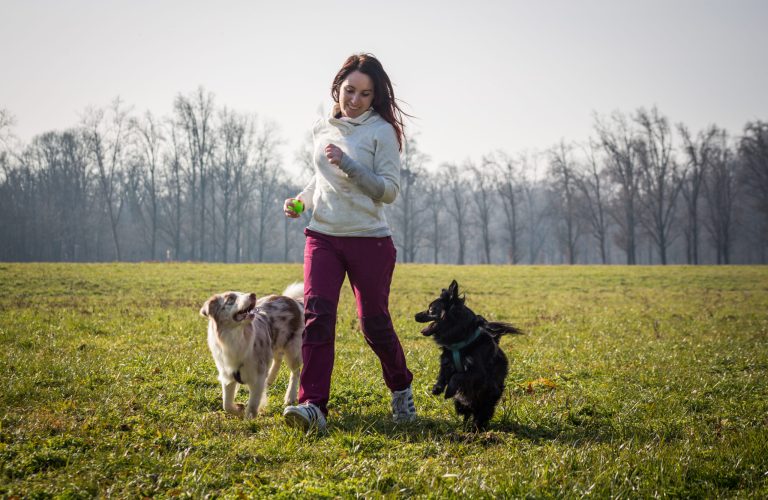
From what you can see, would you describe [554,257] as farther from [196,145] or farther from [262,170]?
[196,145]

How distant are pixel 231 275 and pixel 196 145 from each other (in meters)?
34.4

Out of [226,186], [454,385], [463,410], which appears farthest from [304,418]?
[226,186]

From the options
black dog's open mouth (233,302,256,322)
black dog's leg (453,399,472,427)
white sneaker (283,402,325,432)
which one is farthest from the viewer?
black dog's open mouth (233,302,256,322)

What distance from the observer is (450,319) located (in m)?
4.87

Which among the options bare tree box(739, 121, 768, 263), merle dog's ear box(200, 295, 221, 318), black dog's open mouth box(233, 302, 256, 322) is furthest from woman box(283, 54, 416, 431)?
bare tree box(739, 121, 768, 263)

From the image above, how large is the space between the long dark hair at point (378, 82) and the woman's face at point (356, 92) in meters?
0.06

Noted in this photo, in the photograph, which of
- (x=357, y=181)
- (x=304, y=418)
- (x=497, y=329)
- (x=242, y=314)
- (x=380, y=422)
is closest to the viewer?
(x=304, y=418)

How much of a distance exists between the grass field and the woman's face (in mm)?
2674

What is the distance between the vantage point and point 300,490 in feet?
10.6

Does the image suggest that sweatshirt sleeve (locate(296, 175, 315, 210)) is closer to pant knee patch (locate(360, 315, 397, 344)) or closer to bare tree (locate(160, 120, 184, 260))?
pant knee patch (locate(360, 315, 397, 344))

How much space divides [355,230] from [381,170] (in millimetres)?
554

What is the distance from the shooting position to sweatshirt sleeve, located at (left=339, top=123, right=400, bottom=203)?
4406 millimetres

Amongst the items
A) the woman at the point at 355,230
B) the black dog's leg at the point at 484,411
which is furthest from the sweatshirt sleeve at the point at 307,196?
the black dog's leg at the point at 484,411

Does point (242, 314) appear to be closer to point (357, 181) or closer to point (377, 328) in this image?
point (377, 328)
